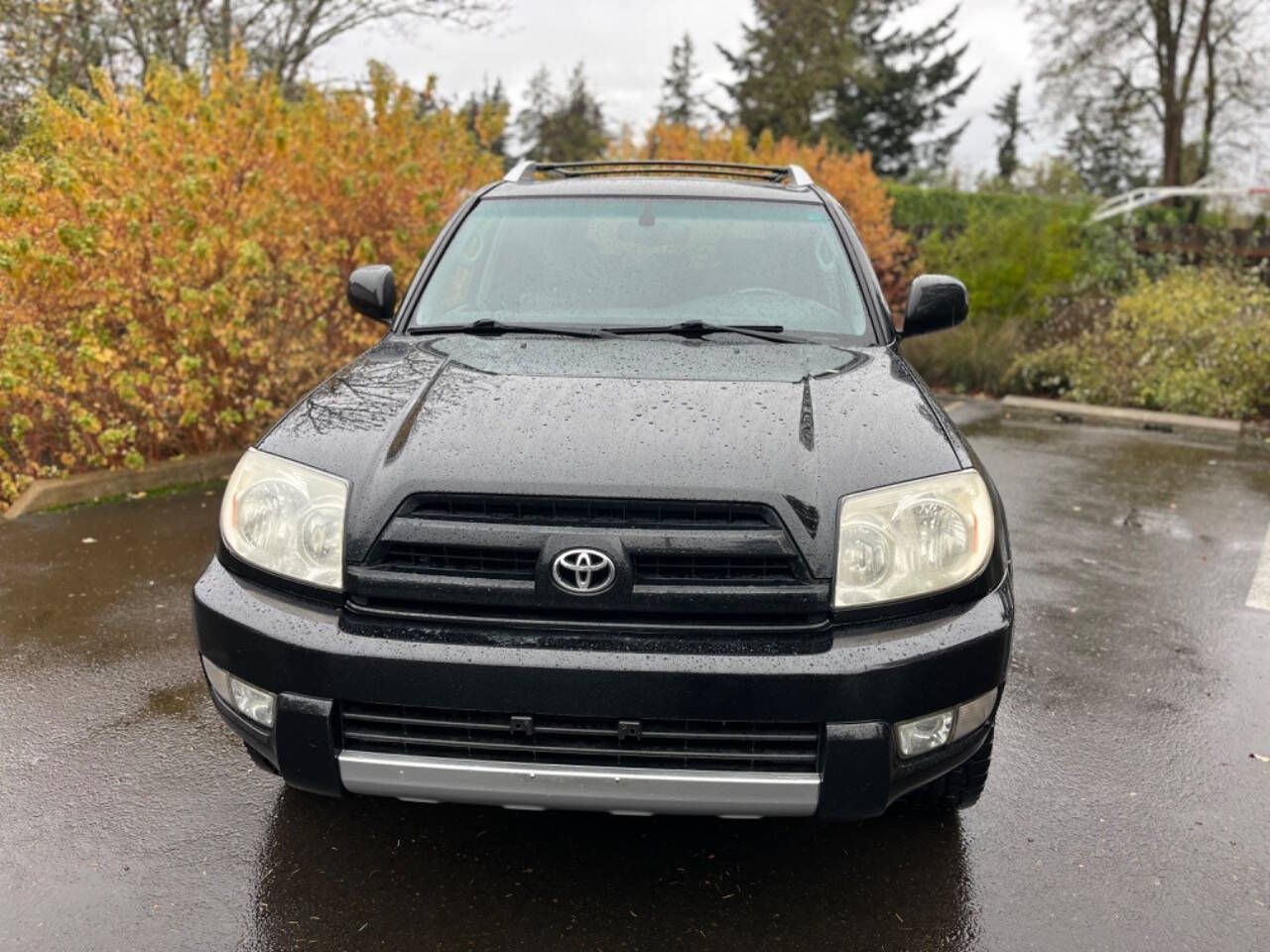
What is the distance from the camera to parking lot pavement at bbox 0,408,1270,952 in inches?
96.0

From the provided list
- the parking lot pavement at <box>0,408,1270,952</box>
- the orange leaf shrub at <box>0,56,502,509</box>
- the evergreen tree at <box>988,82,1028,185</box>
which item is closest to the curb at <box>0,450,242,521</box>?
the orange leaf shrub at <box>0,56,502,509</box>

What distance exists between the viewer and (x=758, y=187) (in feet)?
13.3

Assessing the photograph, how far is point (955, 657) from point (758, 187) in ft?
7.88

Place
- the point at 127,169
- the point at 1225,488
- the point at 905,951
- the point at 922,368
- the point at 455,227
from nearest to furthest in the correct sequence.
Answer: the point at 905,951
the point at 455,227
the point at 127,169
the point at 1225,488
the point at 922,368

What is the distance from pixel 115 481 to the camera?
633 centimetres

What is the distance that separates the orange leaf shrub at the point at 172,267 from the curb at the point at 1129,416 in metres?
7.16

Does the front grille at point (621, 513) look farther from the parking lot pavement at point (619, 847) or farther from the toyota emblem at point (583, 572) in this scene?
the parking lot pavement at point (619, 847)

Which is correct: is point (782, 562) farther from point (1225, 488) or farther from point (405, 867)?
point (1225, 488)

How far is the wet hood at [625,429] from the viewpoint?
7.48ft

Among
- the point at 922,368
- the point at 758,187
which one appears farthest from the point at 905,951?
the point at 922,368

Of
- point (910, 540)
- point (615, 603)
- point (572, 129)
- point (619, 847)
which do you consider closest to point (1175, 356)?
point (910, 540)

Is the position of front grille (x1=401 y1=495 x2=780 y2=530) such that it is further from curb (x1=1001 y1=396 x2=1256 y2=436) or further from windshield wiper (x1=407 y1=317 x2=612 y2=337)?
curb (x1=1001 y1=396 x2=1256 y2=436)

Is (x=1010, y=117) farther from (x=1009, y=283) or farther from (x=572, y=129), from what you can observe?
(x=1009, y=283)

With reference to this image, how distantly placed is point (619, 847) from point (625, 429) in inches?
46.1
